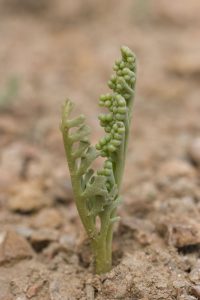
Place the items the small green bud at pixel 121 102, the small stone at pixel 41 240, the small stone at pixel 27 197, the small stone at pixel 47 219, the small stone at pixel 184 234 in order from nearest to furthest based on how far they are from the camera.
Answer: the small green bud at pixel 121 102, the small stone at pixel 184 234, the small stone at pixel 41 240, the small stone at pixel 47 219, the small stone at pixel 27 197

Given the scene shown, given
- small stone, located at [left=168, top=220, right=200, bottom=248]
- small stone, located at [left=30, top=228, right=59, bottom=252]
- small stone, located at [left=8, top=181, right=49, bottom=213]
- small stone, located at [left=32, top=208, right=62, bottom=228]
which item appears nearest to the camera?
small stone, located at [left=168, top=220, right=200, bottom=248]

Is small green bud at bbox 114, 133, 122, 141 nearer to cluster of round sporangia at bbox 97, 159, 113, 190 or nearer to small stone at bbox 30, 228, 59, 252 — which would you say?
cluster of round sporangia at bbox 97, 159, 113, 190

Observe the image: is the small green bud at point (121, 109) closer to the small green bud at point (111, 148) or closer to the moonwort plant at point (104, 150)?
the moonwort plant at point (104, 150)

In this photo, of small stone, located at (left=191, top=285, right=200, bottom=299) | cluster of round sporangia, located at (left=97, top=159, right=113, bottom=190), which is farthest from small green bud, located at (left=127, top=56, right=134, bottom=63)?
small stone, located at (left=191, top=285, right=200, bottom=299)

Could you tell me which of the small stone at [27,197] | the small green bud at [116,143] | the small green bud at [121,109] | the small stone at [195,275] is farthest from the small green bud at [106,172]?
the small stone at [27,197]

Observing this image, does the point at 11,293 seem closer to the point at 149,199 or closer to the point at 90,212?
the point at 90,212

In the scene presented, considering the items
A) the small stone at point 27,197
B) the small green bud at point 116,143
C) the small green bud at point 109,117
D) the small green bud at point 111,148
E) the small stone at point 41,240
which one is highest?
the small green bud at point 109,117

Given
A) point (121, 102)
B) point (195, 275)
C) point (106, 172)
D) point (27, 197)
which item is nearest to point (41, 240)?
point (27, 197)

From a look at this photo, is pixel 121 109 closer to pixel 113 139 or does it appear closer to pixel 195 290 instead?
pixel 113 139
